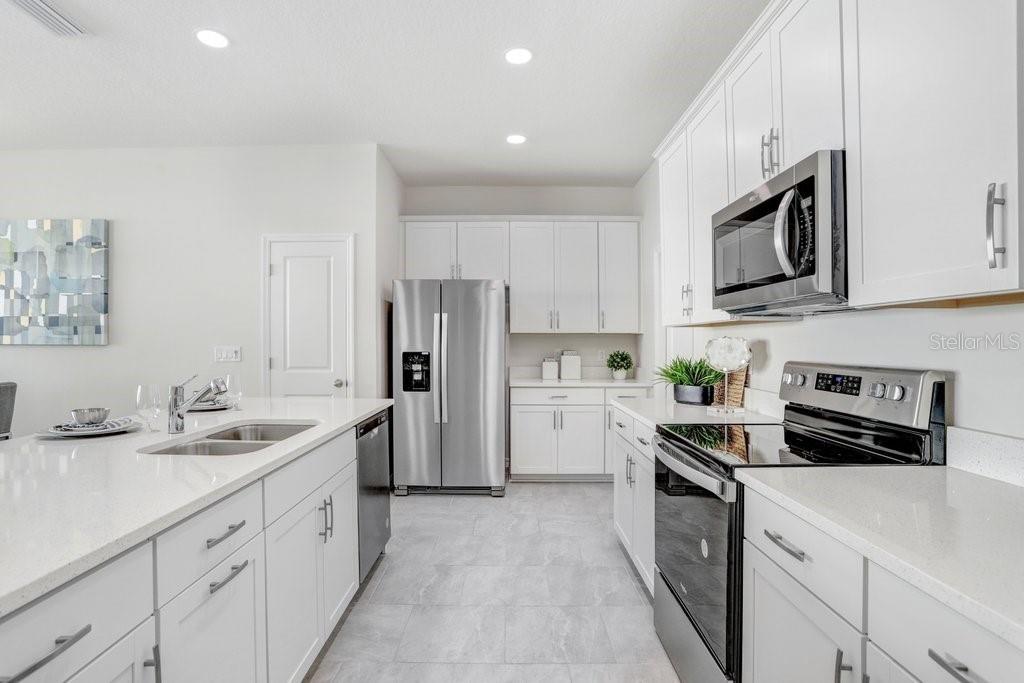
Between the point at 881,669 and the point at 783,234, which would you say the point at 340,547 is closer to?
the point at 881,669

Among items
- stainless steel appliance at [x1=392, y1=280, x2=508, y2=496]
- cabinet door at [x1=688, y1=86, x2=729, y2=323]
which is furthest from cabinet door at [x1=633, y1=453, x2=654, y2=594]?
stainless steel appliance at [x1=392, y1=280, x2=508, y2=496]

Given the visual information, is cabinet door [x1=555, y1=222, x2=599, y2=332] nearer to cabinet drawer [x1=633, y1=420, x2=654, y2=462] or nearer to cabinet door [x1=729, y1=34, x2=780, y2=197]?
cabinet drawer [x1=633, y1=420, x2=654, y2=462]

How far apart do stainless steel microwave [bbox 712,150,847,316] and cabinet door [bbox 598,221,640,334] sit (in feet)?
8.63

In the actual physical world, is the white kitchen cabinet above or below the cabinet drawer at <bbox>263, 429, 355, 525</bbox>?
above

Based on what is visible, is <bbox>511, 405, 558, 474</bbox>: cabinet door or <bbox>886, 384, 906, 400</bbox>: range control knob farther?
<bbox>511, 405, 558, 474</bbox>: cabinet door

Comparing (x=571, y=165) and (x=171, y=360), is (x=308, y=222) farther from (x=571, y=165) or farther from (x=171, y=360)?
(x=571, y=165)

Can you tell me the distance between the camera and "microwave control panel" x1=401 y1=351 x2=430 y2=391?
403 centimetres

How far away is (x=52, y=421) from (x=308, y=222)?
8.28ft

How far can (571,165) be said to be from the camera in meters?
4.29

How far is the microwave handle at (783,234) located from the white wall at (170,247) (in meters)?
2.96

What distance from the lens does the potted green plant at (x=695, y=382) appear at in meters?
2.58

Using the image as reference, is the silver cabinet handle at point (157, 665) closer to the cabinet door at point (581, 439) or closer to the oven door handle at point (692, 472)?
the oven door handle at point (692, 472)

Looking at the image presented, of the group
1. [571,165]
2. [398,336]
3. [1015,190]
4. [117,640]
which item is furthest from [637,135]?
[117,640]

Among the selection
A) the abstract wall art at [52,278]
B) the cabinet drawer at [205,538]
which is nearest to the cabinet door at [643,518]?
the cabinet drawer at [205,538]
